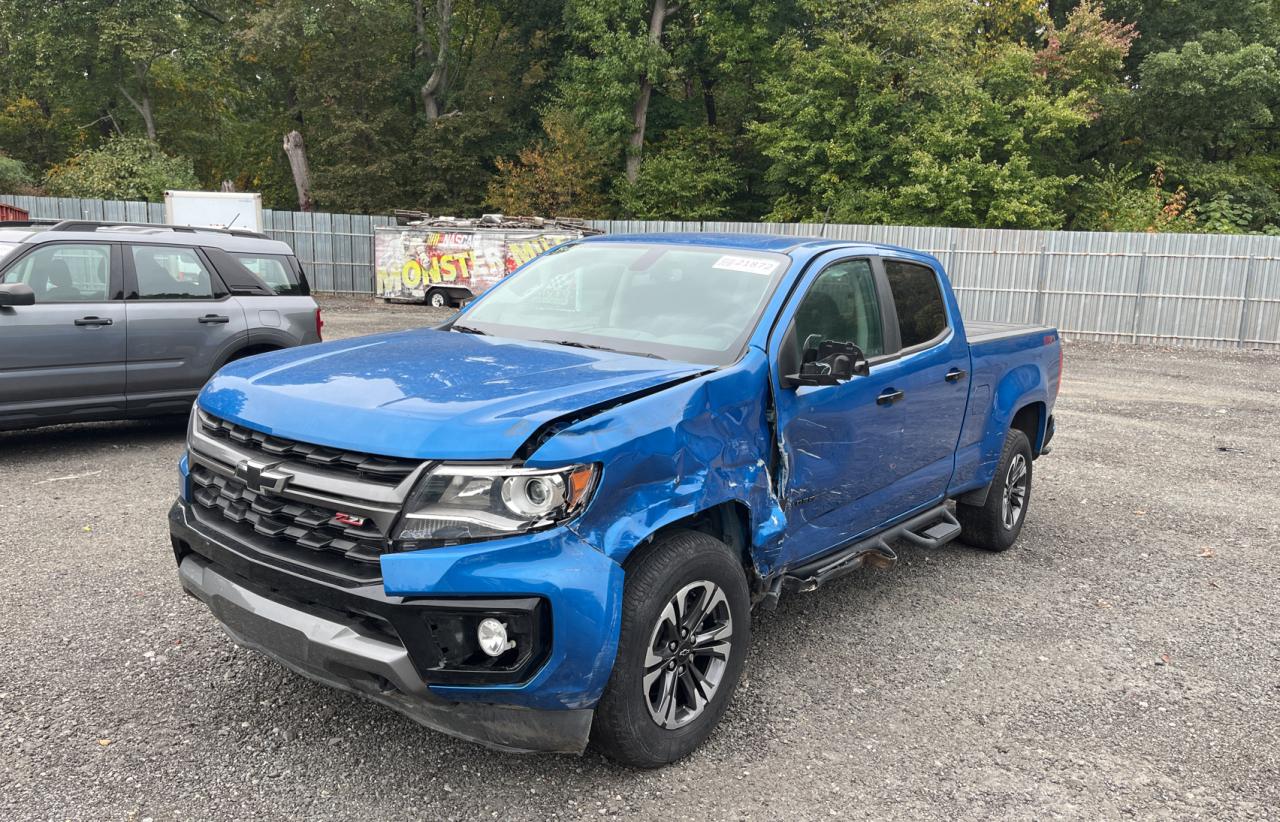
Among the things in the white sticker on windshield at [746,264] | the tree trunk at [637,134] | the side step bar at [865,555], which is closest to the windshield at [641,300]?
the white sticker on windshield at [746,264]

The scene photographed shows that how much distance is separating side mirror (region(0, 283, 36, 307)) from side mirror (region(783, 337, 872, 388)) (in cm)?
612

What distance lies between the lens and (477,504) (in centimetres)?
278

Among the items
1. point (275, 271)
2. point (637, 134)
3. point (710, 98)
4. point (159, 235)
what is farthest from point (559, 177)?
point (159, 235)

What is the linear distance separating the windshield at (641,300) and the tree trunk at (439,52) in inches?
1415

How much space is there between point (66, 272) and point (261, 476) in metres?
Result: 5.67

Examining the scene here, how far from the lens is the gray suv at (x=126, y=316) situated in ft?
23.4

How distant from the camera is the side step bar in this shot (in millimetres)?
3943

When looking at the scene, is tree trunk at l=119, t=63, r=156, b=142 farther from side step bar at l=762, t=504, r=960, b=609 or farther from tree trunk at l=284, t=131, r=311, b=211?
side step bar at l=762, t=504, r=960, b=609

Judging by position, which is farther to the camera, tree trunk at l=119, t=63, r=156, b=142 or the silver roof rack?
tree trunk at l=119, t=63, r=156, b=142

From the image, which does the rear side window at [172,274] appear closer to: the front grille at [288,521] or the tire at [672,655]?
the front grille at [288,521]

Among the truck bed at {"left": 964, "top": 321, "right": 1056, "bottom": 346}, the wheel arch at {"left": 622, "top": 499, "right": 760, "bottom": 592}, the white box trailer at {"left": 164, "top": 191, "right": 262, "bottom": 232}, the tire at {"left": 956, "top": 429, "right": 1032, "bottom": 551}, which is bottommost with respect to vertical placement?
the tire at {"left": 956, "top": 429, "right": 1032, "bottom": 551}

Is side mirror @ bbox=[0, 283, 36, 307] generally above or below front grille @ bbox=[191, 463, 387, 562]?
above

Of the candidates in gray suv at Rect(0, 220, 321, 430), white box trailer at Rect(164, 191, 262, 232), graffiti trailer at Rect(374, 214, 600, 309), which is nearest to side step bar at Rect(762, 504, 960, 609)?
gray suv at Rect(0, 220, 321, 430)

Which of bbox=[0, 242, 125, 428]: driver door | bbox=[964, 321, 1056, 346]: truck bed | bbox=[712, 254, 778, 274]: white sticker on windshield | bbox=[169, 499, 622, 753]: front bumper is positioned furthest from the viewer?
bbox=[0, 242, 125, 428]: driver door
